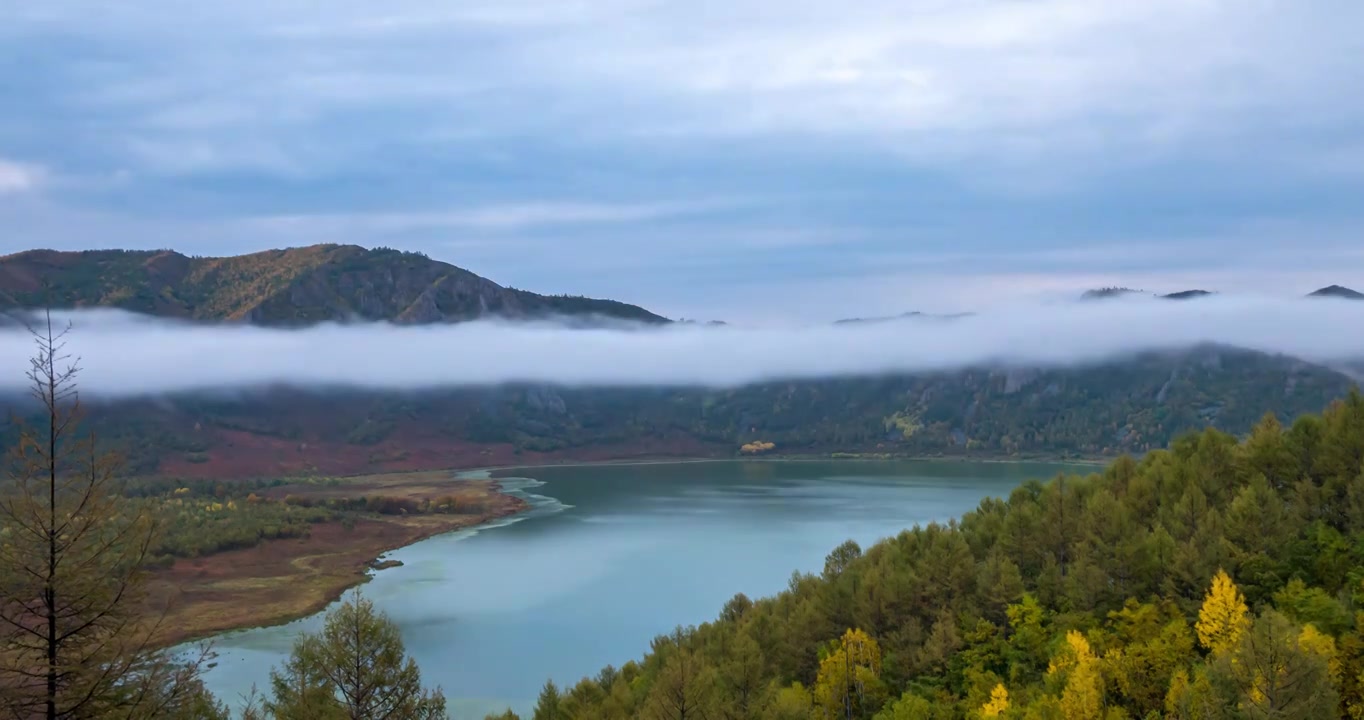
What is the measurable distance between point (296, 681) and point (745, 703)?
33.1 feet

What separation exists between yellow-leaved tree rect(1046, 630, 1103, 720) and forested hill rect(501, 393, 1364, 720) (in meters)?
0.05

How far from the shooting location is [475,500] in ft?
348

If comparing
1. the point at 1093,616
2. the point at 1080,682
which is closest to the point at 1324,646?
the point at 1080,682

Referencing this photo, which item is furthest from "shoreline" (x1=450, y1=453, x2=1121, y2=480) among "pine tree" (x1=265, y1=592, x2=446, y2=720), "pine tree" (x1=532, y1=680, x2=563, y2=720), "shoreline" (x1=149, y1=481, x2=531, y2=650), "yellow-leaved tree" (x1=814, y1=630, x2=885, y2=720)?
"pine tree" (x1=265, y1=592, x2=446, y2=720)

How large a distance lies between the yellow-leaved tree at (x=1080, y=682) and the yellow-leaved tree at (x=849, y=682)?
4.97m

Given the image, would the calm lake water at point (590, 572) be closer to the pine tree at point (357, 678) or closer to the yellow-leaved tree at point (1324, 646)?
the pine tree at point (357, 678)

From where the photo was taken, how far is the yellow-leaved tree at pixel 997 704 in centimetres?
2061

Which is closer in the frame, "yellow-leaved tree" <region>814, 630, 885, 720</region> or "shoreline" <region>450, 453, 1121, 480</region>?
"yellow-leaved tree" <region>814, 630, 885, 720</region>

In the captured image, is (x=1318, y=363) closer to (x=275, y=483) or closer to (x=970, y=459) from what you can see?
(x=970, y=459)

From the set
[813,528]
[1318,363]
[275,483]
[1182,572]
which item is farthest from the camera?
[1318,363]

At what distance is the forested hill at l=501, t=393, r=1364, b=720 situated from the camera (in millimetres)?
19438

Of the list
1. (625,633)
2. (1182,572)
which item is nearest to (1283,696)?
(1182,572)

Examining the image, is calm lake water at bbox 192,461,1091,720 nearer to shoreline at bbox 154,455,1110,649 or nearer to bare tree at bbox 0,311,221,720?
shoreline at bbox 154,455,1110,649

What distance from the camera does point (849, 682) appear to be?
26.0 meters
